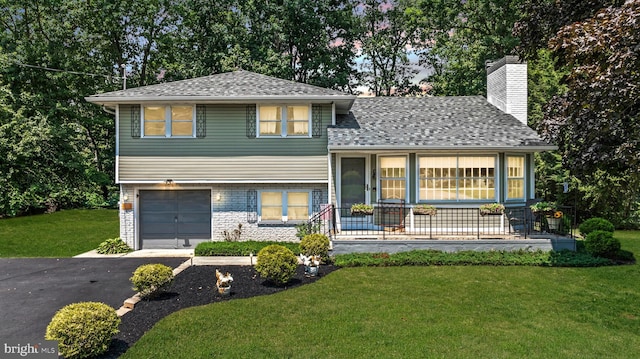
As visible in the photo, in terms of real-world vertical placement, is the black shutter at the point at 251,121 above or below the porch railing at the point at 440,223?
above

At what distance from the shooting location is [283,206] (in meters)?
15.4

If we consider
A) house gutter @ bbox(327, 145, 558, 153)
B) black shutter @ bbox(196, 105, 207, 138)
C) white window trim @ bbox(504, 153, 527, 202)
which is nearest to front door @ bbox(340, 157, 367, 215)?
house gutter @ bbox(327, 145, 558, 153)

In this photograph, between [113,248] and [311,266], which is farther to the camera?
[113,248]

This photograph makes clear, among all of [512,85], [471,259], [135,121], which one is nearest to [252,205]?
[135,121]

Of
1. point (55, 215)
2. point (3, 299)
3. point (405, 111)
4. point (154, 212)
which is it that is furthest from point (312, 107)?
point (55, 215)

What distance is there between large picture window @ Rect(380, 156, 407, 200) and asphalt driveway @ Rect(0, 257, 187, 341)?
7.46m

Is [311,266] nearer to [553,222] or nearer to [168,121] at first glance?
[168,121]

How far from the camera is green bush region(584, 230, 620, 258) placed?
510 inches

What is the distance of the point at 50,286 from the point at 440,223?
11.9m

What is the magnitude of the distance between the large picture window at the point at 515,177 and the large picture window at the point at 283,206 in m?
7.30

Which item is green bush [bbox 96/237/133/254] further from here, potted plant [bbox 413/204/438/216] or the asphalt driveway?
potted plant [bbox 413/204/438/216]

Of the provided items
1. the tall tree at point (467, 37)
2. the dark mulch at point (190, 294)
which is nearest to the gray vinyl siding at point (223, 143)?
the dark mulch at point (190, 294)

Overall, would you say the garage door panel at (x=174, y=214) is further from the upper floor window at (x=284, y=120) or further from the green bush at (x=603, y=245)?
the green bush at (x=603, y=245)

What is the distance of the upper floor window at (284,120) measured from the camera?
15.3m
